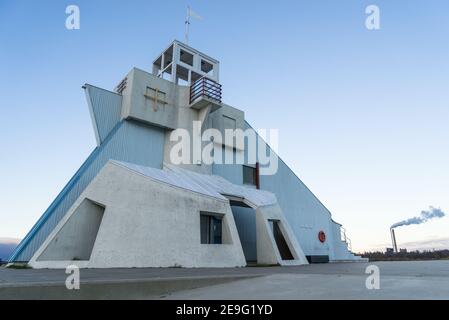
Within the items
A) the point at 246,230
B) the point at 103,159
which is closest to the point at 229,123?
the point at 246,230

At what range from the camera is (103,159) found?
21.8 meters

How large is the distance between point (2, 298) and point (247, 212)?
22.6m

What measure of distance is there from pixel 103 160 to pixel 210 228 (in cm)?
864

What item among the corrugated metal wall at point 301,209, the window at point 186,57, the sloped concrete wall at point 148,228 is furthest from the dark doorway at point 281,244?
the window at point 186,57

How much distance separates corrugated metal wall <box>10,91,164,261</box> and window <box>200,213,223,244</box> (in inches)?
262

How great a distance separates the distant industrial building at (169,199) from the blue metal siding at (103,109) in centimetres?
7

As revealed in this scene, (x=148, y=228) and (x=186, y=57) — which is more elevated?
(x=186, y=57)

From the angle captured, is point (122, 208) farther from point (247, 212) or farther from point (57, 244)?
point (247, 212)

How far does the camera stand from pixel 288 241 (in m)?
23.3

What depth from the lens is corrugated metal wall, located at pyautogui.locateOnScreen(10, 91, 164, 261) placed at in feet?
61.4

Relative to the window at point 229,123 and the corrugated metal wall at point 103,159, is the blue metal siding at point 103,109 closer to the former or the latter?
the corrugated metal wall at point 103,159

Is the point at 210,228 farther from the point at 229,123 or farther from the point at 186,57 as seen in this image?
the point at 186,57

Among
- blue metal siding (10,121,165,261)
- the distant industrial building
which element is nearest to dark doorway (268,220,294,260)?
the distant industrial building

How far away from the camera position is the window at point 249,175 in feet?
100
